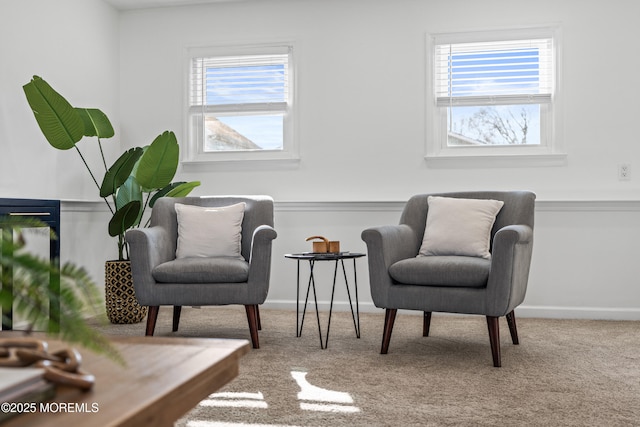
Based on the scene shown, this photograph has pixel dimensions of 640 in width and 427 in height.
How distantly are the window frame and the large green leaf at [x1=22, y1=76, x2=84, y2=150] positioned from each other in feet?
3.65

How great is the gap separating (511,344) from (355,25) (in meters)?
2.53

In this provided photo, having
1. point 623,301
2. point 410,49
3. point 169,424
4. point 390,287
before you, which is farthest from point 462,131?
point 169,424

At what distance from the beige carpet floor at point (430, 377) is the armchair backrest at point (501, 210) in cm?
63

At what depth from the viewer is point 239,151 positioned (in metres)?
4.88

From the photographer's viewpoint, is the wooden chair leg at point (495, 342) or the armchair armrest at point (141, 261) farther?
the armchair armrest at point (141, 261)

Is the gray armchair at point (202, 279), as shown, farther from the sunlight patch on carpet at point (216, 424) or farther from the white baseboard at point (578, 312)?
the white baseboard at point (578, 312)

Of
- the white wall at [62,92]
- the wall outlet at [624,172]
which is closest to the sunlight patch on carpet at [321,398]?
the white wall at [62,92]

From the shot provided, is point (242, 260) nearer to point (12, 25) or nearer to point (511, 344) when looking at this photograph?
point (511, 344)

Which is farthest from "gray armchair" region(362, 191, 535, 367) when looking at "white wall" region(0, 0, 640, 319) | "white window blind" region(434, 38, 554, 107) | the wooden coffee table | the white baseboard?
the wooden coffee table

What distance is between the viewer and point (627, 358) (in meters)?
3.08

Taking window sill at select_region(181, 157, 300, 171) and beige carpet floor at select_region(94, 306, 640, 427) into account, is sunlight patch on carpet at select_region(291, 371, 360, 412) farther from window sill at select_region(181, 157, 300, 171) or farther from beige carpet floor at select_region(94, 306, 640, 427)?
window sill at select_region(181, 157, 300, 171)

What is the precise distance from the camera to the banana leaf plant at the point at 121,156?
3.71 m

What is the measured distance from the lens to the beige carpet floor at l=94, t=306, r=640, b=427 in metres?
2.17

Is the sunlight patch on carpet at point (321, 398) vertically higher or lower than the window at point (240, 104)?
lower
